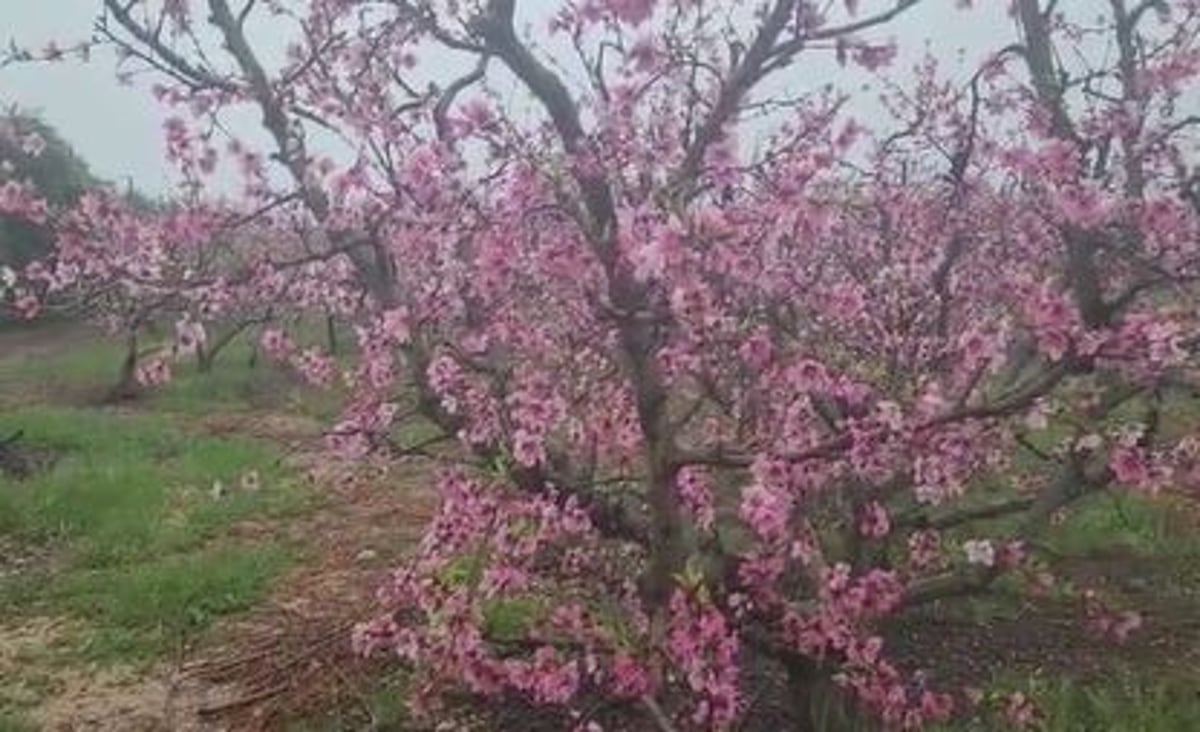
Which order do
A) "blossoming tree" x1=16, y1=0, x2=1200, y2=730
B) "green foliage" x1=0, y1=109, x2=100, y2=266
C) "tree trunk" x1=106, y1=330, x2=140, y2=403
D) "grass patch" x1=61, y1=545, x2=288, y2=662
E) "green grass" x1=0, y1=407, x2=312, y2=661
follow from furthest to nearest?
"green foliage" x1=0, y1=109, x2=100, y2=266 < "tree trunk" x1=106, y1=330, x2=140, y2=403 < "green grass" x1=0, y1=407, x2=312, y2=661 < "grass patch" x1=61, y1=545, x2=288, y2=662 < "blossoming tree" x1=16, y1=0, x2=1200, y2=730

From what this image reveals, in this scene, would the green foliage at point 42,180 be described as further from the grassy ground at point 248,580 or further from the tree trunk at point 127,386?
the grassy ground at point 248,580

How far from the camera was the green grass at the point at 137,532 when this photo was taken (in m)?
8.40

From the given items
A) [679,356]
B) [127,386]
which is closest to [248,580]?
[679,356]

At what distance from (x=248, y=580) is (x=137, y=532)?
68.9 inches

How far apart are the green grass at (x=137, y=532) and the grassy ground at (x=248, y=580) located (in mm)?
18

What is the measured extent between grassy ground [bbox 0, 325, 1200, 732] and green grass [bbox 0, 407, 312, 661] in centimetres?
2

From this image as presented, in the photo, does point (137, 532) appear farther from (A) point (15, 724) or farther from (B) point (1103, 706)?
(B) point (1103, 706)

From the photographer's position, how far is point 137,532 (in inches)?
399

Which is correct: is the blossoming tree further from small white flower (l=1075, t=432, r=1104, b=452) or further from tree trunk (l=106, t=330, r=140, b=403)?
tree trunk (l=106, t=330, r=140, b=403)

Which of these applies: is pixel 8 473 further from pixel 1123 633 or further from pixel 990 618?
pixel 1123 633

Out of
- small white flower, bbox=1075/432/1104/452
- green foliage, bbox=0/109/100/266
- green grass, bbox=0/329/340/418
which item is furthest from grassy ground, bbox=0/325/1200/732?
green foliage, bbox=0/109/100/266

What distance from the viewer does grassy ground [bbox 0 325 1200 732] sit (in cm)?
660

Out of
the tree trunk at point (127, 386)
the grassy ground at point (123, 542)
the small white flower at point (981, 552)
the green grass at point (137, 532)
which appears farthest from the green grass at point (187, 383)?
the small white flower at point (981, 552)

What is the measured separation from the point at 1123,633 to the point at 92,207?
5.69 m
